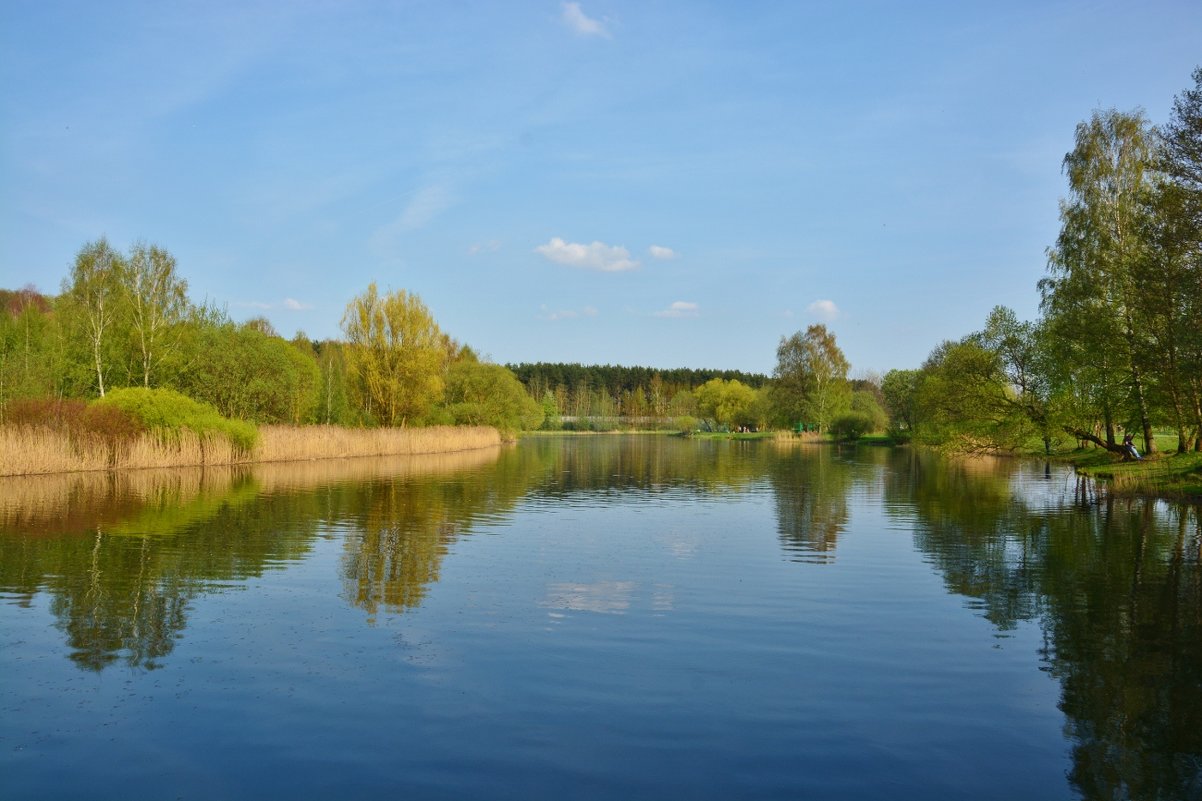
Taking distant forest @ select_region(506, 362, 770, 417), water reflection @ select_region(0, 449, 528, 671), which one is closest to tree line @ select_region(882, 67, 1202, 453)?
water reflection @ select_region(0, 449, 528, 671)

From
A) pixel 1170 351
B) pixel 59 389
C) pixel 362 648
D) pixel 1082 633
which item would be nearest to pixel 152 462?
pixel 59 389

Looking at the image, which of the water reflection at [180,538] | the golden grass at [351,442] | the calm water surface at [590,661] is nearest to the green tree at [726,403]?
the golden grass at [351,442]

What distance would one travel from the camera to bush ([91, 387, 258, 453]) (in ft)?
126

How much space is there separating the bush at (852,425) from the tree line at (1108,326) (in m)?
43.5

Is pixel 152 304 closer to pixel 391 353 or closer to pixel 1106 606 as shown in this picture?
pixel 391 353

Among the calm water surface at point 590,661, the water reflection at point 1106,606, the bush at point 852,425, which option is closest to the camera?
the calm water surface at point 590,661

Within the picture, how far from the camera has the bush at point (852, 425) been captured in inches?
3784

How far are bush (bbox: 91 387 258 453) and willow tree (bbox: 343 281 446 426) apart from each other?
16636 millimetres

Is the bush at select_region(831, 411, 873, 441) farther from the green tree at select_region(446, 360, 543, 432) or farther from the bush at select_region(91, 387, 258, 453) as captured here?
the bush at select_region(91, 387, 258, 453)

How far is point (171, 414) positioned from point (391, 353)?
21.6 meters

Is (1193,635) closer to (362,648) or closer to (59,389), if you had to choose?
(362,648)

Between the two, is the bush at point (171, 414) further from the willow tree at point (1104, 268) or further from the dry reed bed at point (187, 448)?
the willow tree at point (1104, 268)

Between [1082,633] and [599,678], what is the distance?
6.89m

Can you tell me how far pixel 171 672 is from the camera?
368 inches
